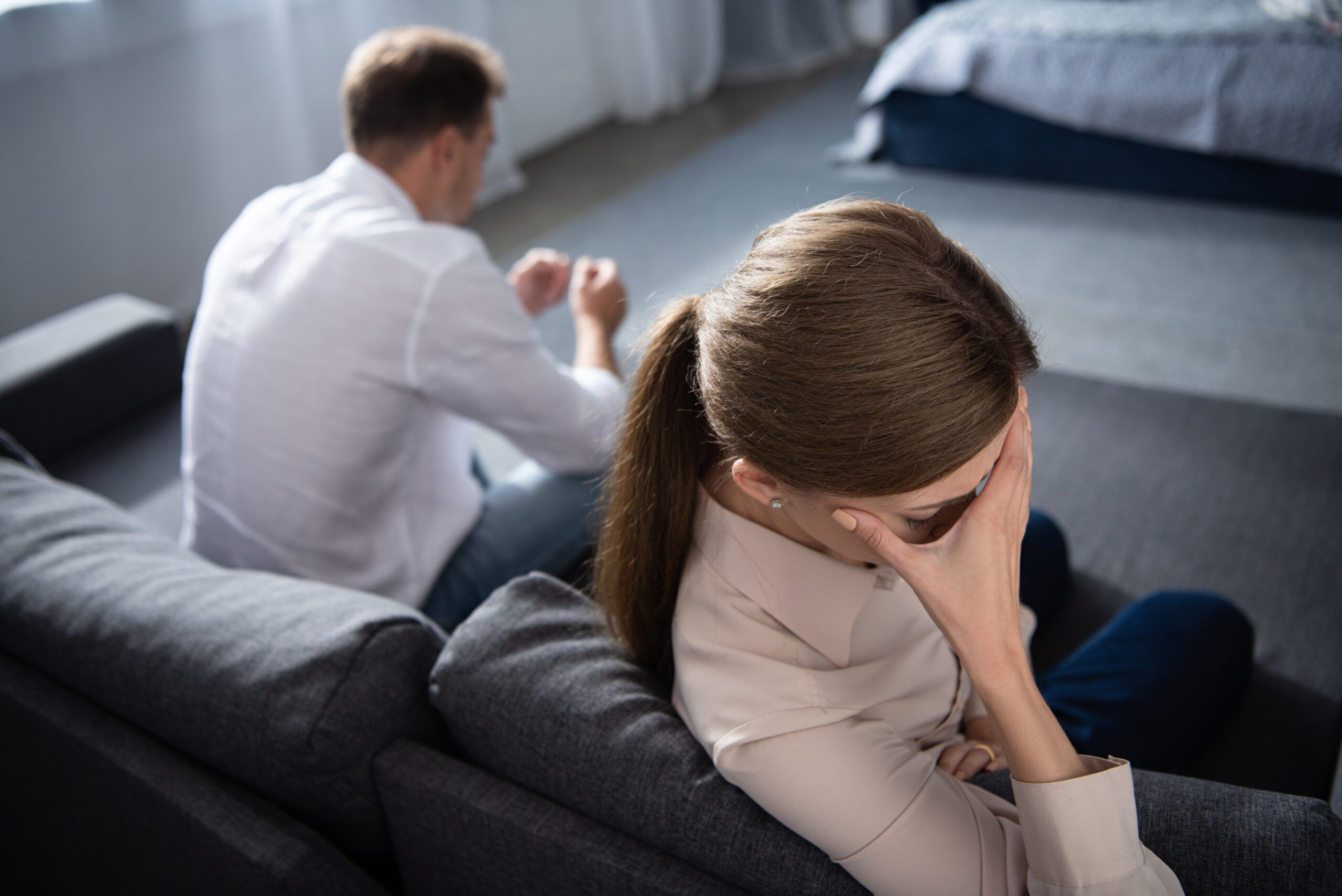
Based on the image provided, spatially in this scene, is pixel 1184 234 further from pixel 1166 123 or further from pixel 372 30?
pixel 372 30

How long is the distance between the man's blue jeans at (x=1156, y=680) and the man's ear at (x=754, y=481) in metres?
0.54

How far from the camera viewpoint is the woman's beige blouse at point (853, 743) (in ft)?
2.19

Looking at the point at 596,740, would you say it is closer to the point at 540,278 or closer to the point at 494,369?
the point at 494,369

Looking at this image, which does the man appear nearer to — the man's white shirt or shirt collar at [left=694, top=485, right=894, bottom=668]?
the man's white shirt

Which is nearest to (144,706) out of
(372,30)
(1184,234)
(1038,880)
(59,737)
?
(59,737)

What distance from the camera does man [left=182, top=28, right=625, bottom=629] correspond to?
127 cm

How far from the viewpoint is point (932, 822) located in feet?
2.26

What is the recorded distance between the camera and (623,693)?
809mm

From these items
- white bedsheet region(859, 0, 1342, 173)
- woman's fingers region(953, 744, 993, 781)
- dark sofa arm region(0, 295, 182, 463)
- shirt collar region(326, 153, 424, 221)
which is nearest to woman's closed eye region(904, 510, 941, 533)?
woman's fingers region(953, 744, 993, 781)

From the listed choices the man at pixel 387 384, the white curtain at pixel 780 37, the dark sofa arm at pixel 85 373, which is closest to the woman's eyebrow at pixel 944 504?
the man at pixel 387 384

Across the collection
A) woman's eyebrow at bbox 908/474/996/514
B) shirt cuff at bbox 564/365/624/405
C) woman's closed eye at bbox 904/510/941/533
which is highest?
woman's eyebrow at bbox 908/474/996/514

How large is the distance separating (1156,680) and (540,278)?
44.1 inches

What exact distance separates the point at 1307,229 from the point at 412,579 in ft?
8.35

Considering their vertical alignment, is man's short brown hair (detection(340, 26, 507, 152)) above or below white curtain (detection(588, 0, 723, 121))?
above
